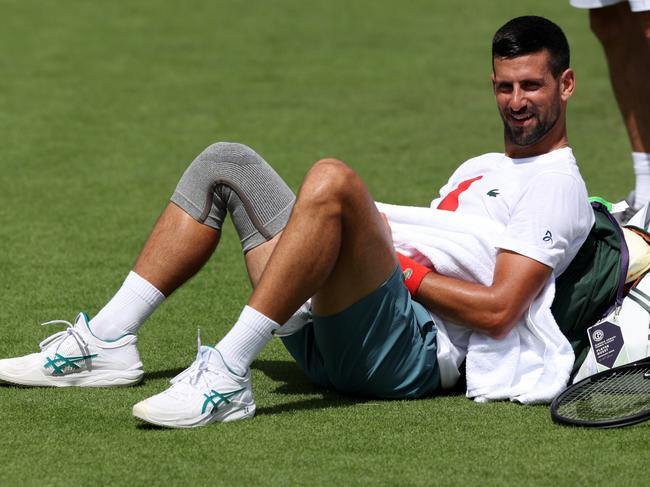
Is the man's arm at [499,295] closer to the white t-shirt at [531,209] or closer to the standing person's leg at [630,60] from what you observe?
the white t-shirt at [531,209]

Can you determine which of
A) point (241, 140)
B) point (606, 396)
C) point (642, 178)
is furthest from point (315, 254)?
point (241, 140)

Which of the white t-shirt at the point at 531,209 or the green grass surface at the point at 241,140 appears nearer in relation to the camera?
the green grass surface at the point at 241,140

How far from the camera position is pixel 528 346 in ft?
14.3

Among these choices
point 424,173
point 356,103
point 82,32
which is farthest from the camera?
point 82,32

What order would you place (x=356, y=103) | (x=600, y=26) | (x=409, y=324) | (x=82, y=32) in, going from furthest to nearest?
(x=82, y=32) < (x=356, y=103) < (x=600, y=26) < (x=409, y=324)

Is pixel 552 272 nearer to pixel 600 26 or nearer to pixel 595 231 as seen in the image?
pixel 595 231

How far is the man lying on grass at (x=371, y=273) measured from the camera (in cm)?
410

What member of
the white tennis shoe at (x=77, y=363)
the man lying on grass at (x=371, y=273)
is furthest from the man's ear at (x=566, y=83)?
the white tennis shoe at (x=77, y=363)

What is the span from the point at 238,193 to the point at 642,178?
102 inches

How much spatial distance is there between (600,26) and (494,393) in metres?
3.11

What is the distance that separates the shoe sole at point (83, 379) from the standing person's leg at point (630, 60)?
10.1ft

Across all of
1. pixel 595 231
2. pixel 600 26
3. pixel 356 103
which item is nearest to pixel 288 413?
pixel 595 231

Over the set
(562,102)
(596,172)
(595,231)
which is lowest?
(596,172)

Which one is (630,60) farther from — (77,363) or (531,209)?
(77,363)
